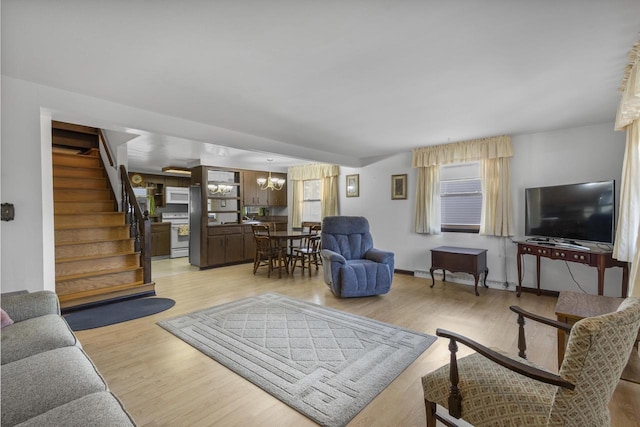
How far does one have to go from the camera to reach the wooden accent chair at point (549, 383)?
1020 millimetres

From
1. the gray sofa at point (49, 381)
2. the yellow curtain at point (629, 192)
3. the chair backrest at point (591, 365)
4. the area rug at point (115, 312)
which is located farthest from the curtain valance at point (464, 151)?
the gray sofa at point (49, 381)

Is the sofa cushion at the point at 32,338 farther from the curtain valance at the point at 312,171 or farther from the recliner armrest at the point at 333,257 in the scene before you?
the curtain valance at the point at 312,171

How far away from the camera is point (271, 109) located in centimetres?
312

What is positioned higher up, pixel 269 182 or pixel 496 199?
pixel 269 182

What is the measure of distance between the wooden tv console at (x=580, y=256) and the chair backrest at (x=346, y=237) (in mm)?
2103

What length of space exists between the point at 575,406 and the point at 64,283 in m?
4.92

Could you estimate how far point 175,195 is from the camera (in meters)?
7.78

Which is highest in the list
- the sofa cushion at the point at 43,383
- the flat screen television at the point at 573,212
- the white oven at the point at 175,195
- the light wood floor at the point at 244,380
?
the white oven at the point at 175,195

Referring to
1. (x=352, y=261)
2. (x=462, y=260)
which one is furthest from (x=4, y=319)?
(x=462, y=260)

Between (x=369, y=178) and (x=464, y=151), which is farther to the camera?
(x=369, y=178)

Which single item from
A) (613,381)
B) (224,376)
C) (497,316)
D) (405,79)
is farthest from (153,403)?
(497,316)

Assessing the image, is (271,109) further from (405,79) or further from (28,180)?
(28,180)

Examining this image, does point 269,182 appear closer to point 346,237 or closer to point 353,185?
point 353,185

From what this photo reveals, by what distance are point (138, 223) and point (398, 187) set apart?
14.6 ft
